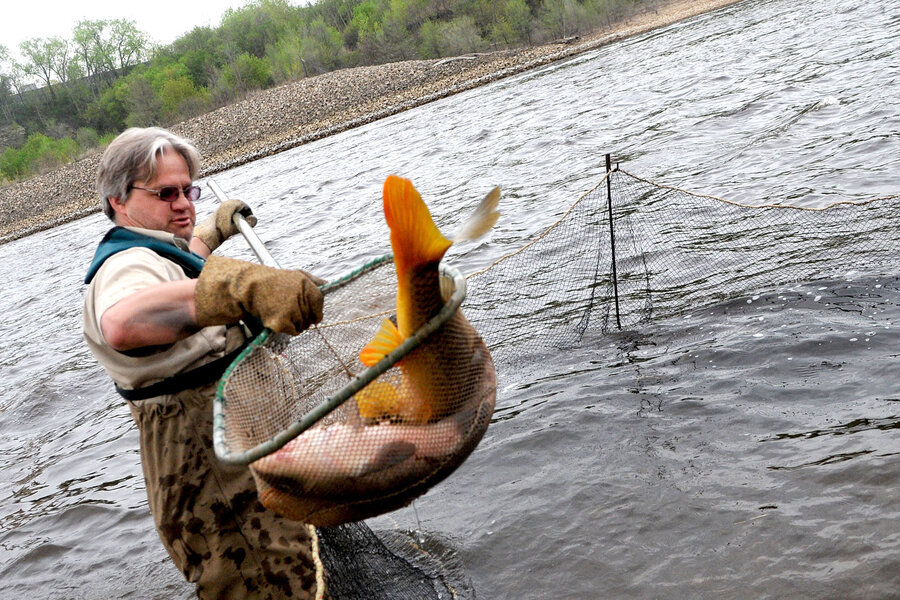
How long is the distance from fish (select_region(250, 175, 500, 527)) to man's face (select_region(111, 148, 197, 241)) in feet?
3.37

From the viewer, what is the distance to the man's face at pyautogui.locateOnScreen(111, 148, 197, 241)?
287 centimetres

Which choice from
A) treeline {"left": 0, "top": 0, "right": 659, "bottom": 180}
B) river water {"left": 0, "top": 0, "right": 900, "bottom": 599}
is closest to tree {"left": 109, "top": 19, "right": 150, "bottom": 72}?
treeline {"left": 0, "top": 0, "right": 659, "bottom": 180}

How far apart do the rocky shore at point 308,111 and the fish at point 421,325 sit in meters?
36.9

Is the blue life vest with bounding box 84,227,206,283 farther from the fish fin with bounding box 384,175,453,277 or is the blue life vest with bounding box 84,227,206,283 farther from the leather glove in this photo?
the leather glove

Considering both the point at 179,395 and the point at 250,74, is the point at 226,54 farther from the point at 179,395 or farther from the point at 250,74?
the point at 179,395

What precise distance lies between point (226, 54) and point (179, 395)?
82.4 meters

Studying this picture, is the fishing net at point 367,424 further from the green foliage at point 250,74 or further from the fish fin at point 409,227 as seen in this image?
the green foliage at point 250,74

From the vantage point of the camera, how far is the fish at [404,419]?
7.13ft

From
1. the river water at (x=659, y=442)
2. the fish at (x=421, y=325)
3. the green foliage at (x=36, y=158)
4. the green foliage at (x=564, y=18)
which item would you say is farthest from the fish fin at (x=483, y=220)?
the green foliage at (x=36, y=158)

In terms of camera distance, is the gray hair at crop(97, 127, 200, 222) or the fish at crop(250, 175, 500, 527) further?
the gray hair at crop(97, 127, 200, 222)

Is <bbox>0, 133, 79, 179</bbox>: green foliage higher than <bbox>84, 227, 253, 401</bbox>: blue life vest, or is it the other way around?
<bbox>0, 133, 79, 179</bbox>: green foliage

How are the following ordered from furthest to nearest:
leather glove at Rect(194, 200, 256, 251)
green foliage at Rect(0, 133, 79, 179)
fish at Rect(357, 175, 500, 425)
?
1. green foliage at Rect(0, 133, 79, 179)
2. leather glove at Rect(194, 200, 256, 251)
3. fish at Rect(357, 175, 500, 425)

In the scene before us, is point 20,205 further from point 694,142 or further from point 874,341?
point 874,341

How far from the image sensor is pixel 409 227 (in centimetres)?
214
